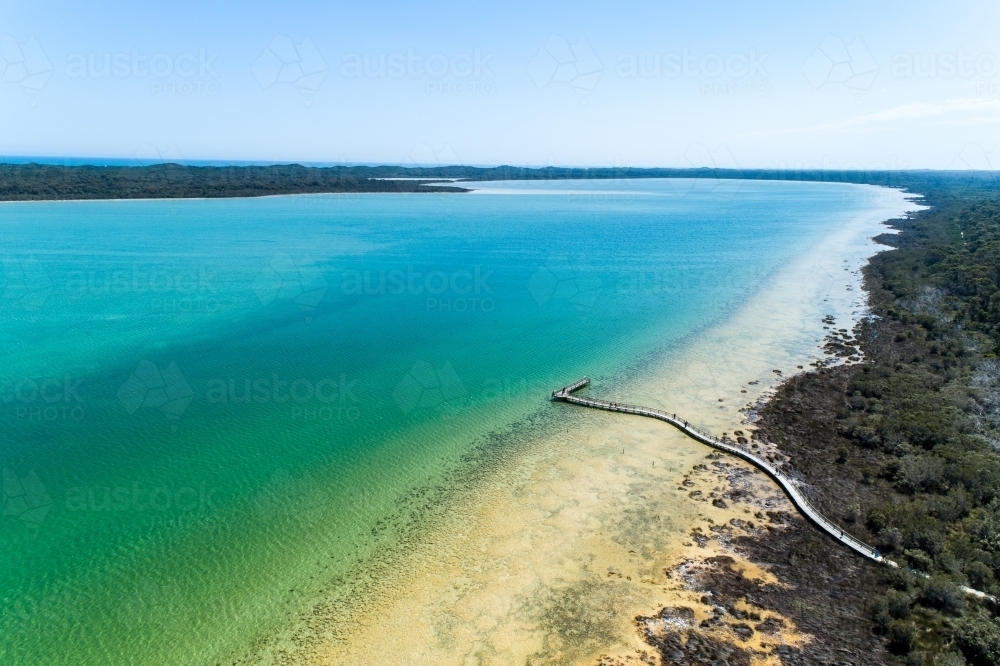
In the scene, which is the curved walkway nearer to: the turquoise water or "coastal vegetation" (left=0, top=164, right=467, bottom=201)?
the turquoise water

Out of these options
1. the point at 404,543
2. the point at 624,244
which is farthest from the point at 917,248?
the point at 404,543

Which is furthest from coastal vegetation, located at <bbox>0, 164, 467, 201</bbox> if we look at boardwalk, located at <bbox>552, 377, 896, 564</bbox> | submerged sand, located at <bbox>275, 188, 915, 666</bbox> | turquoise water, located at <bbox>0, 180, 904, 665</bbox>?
submerged sand, located at <bbox>275, 188, 915, 666</bbox>

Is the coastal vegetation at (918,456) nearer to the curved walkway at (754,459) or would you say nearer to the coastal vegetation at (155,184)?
the curved walkway at (754,459)

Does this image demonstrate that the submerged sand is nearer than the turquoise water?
Yes

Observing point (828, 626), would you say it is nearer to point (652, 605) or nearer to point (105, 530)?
point (652, 605)

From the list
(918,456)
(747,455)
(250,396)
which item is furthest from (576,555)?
(250,396)

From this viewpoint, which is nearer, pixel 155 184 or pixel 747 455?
pixel 747 455

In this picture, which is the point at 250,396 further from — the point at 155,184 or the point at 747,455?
the point at 155,184

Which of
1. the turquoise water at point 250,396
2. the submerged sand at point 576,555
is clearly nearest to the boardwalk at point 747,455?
the submerged sand at point 576,555
